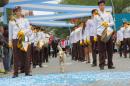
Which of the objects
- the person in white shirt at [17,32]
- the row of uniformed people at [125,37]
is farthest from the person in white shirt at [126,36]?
the person in white shirt at [17,32]

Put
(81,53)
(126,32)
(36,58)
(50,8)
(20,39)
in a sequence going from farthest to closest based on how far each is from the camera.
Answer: (50,8) < (126,32) < (81,53) < (36,58) < (20,39)

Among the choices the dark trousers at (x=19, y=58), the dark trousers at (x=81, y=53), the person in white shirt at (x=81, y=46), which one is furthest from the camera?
the dark trousers at (x=81, y=53)

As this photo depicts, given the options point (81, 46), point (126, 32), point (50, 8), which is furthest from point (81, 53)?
point (50, 8)

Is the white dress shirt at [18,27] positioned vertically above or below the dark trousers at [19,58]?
above

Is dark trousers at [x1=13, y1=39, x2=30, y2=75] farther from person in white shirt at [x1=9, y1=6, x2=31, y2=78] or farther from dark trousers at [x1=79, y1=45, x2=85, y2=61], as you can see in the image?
dark trousers at [x1=79, y1=45, x2=85, y2=61]

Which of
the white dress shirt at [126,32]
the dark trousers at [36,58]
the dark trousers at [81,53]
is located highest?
the white dress shirt at [126,32]

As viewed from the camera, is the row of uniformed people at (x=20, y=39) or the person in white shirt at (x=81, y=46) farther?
the person in white shirt at (x=81, y=46)

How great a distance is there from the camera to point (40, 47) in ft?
72.2

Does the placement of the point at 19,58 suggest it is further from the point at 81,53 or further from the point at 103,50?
the point at 81,53

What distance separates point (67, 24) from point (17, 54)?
28.6 m

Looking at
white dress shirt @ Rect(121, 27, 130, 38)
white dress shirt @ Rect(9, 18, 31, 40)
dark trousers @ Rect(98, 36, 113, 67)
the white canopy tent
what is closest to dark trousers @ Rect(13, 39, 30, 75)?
white dress shirt @ Rect(9, 18, 31, 40)

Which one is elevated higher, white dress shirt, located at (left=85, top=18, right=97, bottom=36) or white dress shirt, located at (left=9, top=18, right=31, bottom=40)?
white dress shirt, located at (left=9, top=18, right=31, bottom=40)

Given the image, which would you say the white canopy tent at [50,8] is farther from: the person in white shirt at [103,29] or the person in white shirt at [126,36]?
the person in white shirt at [103,29]

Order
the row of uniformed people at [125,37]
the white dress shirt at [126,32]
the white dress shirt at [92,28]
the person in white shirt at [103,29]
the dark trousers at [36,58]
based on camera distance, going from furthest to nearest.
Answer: the row of uniformed people at [125,37], the white dress shirt at [126,32], the dark trousers at [36,58], the white dress shirt at [92,28], the person in white shirt at [103,29]
